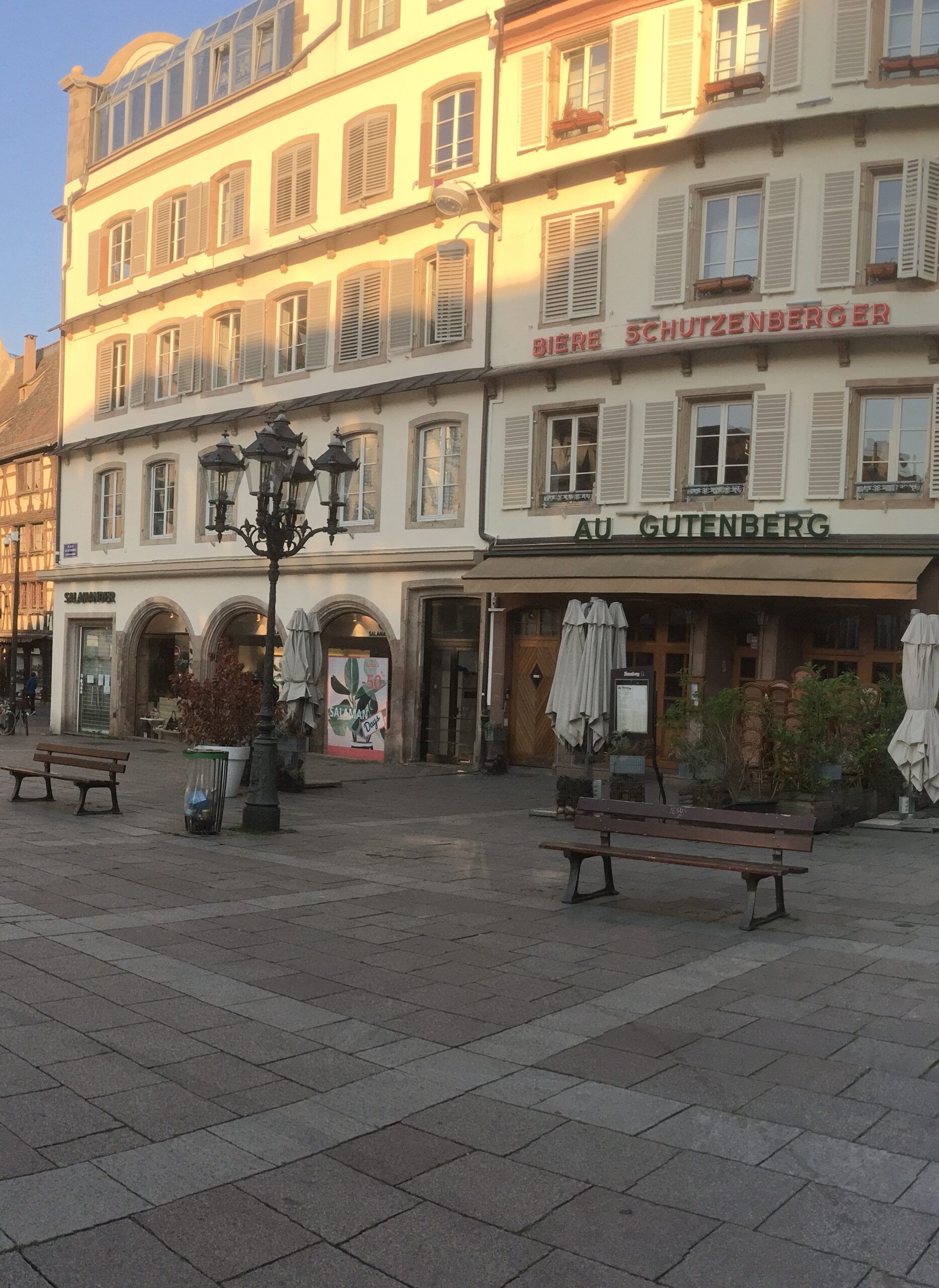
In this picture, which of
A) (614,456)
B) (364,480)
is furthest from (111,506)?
(614,456)

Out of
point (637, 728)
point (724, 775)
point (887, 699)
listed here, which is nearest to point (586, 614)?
point (637, 728)

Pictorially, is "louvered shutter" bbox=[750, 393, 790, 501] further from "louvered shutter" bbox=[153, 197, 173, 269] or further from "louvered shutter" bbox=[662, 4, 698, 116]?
"louvered shutter" bbox=[153, 197, 173, 269]

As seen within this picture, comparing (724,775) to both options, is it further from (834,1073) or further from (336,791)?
(834,1073)

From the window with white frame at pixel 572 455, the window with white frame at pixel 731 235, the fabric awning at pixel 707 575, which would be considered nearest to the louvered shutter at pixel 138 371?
the fabric awning at pixel 707 575

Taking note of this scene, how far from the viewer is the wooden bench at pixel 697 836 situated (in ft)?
26.2

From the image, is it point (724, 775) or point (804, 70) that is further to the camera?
point (804, 70)

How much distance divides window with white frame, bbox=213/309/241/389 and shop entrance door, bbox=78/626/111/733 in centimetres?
761

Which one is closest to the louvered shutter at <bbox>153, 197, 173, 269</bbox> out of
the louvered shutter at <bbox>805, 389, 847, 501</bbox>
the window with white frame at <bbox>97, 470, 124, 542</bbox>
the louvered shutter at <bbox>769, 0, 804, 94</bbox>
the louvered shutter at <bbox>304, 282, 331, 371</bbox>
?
the window with white frame at <bbox>97, 470, 124, 542</bbox>

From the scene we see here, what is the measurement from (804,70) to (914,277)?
370 centimetres

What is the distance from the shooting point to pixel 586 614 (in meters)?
14.9

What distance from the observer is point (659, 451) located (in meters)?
19.5

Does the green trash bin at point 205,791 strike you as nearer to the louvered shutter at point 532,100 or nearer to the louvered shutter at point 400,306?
the louvered shutter at point 400,306

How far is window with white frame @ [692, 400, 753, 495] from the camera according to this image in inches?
745

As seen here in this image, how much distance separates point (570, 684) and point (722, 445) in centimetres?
633
